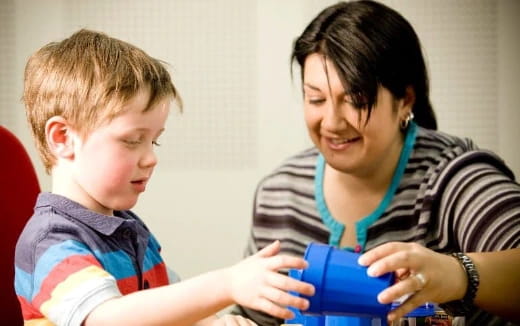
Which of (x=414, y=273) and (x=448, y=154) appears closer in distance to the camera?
(x=414, y=273)

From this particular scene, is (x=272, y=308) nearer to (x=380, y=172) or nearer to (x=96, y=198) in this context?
(x=96, y=198)

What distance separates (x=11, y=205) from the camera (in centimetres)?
119

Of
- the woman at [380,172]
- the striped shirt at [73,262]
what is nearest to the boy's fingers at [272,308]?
the striped shirt at [73,262]

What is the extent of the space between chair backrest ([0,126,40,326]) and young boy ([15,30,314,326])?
19 cm

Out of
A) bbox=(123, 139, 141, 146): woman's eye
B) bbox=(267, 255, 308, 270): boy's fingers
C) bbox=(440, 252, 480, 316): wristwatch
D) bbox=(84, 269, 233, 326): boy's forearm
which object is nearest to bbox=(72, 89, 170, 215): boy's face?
bbox=(123, 139, 141, 146): woman's eye

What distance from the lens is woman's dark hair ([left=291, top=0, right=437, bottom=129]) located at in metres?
1.36

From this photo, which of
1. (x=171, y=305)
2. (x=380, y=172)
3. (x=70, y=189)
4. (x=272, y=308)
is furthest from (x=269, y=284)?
(x=380, y=172)

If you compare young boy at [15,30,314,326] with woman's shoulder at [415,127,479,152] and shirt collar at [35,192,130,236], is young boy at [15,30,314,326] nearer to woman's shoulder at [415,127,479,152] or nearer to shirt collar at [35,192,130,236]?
shirt collar at [35,192,130,236]

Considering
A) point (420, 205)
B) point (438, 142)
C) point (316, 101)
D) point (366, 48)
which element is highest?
point (366, 48)

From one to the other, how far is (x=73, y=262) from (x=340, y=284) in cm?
32

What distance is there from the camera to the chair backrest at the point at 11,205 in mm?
1157

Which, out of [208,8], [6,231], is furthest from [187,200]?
[6,231]

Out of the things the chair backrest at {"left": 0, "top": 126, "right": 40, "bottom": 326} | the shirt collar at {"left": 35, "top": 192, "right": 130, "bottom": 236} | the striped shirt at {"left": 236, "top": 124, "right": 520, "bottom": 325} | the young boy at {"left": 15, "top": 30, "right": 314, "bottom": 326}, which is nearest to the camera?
the young boy at {"left": 15, "top": 30, "right": 314, "bottom": 326}

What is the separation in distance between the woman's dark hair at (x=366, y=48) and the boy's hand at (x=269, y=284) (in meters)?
0.66
